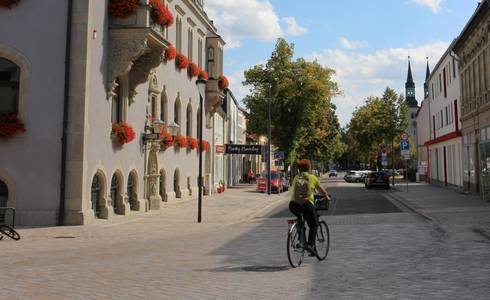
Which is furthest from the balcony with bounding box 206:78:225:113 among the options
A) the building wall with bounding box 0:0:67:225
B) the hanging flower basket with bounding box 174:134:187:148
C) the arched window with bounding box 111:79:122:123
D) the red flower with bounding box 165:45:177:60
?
the building wall with bounding box 0:0:67:225

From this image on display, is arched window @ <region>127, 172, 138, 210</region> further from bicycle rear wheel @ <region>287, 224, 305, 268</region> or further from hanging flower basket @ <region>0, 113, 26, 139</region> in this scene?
bicycle rear wheel @ <region>287, 224, 305, 268</region>

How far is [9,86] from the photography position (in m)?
16.3

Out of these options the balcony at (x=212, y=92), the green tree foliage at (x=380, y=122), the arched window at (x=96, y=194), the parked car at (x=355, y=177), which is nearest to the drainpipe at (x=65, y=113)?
the arched window at (x=96, y=194)

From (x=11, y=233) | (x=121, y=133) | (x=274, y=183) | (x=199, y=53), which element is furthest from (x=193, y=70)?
(x=11, y=233)

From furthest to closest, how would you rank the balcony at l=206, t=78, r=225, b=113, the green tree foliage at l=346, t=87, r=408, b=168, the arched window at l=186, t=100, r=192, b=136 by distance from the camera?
the green tree foliage at l=346, t=87, r=408, b=168
the balcony at l=206, t=78, r=225, b=113
the arched window at l=186, t=100, r=192, b=136

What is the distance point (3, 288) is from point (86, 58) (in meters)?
10.6

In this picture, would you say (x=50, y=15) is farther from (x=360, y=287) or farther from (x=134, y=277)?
(x=360, y=287)

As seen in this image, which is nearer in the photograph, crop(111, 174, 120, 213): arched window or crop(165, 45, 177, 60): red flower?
crop(111, 174, 120, 213): arched window

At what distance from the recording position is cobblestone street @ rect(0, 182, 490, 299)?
6.82 m

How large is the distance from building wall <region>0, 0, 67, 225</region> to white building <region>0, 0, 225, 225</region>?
1.3 inches

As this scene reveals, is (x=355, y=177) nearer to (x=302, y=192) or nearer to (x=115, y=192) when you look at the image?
(x=115, y=192)

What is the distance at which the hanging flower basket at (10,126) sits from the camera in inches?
613

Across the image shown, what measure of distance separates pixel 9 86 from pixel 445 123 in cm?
3473

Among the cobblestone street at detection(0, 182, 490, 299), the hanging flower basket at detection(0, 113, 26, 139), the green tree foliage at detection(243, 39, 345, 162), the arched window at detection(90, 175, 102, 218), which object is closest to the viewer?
the cobblestone street at detection(0, 182, 490, 299)
